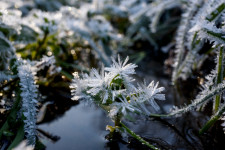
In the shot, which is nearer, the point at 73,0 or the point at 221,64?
the point at 221,64

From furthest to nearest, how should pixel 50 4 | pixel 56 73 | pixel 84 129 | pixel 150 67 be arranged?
pixel 50 4 < pixel 150 67 < pixel 56 73 < pixel 84 129

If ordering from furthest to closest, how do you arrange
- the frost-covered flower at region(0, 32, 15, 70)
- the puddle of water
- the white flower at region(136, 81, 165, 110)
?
the frost-covered flower at region(0, 32, 15, 70), the puddle of water, the white flower at region(136, 81, 165, 110)

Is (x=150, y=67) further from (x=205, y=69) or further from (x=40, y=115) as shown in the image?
(x=40, y=115)

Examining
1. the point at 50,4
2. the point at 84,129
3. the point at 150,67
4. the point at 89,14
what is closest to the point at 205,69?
the point at 150,67

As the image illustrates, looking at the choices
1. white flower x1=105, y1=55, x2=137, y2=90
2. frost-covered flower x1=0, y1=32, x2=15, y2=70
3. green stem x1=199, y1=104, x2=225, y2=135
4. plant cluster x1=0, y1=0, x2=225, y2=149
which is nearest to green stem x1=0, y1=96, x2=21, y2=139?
plant cluster x1=0, y1=0, x2=225, y2=149

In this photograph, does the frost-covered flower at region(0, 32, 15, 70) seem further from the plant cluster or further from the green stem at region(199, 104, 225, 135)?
the green stem at region(199, 104, 225, 135)

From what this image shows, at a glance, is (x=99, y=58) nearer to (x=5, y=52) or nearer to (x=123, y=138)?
(x=5, y=52)

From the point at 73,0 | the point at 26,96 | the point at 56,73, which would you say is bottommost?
the point at 26,96

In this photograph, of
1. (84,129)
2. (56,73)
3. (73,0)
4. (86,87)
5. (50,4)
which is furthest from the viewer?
(73,0)

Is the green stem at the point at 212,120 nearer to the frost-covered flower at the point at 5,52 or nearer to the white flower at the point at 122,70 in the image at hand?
the white flower at the point at 122,70
